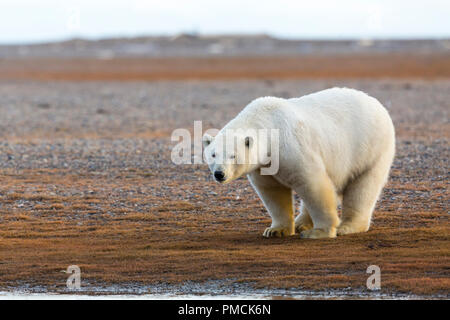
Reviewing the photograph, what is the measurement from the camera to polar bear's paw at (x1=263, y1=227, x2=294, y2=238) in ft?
34.2

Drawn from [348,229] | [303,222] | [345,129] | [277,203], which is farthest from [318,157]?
[303,222]

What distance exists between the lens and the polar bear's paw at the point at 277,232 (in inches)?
411

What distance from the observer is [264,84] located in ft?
143

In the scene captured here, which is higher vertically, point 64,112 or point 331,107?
point 64,112

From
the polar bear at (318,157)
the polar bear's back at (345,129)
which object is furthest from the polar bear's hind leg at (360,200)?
the polar bear's back at (345,129)

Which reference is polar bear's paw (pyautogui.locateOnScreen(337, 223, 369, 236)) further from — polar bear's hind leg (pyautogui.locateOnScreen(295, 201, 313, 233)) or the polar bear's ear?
the polar bear's ear

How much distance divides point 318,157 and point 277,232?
1.21 meters

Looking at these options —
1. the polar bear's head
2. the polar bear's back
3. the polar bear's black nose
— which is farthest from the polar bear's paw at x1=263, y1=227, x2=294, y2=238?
the polar bear's black nose

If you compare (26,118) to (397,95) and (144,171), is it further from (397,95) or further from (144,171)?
(397,95)

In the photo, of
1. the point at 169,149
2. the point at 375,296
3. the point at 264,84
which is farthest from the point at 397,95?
the point at 375,296

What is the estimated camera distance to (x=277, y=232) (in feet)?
34.2

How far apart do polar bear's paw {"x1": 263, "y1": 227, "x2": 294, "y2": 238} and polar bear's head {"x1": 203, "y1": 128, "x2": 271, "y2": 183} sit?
43.6 inches
